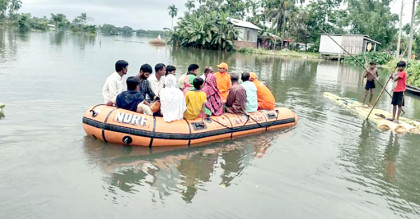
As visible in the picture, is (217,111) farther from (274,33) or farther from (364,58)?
(274,33)

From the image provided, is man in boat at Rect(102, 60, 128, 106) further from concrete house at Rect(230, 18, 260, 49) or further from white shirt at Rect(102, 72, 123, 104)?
concrete house at Rect(230, 18, 260, 49)

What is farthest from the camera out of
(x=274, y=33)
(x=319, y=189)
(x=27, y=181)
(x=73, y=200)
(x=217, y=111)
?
(x=274, y=33)

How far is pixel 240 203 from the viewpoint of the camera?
198 inches

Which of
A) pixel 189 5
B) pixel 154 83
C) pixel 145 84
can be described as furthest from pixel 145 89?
pixel 189 5

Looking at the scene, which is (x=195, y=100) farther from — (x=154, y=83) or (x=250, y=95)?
(x=250, y=95)

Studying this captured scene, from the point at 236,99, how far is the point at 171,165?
270 centimetres

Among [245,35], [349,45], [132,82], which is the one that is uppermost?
[245,35]

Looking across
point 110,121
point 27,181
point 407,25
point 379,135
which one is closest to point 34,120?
point 110,121

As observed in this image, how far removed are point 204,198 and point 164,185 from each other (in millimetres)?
691

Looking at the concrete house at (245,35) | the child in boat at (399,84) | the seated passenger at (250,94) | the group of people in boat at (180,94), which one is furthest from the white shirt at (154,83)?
the concrete house at (245,35)

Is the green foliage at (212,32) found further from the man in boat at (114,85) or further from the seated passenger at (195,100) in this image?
the man in boat at (114,85)

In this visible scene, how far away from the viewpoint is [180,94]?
23.2 feet

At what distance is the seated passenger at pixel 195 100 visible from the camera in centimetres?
729

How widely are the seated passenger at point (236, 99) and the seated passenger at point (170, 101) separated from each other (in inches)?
60.1
